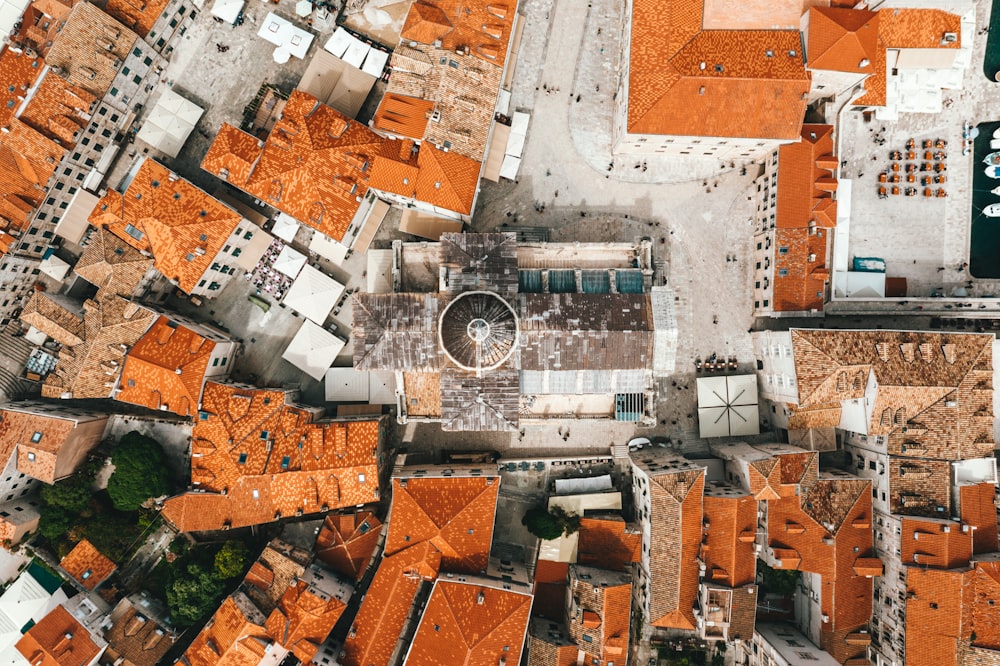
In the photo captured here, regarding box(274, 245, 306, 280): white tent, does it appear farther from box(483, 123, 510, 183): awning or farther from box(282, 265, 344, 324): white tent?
box(483, 123, 510, 183): awning

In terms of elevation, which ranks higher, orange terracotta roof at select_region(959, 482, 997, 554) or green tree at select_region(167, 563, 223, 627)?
orange terracotta roof at select_region(959, 482, 997, 554)

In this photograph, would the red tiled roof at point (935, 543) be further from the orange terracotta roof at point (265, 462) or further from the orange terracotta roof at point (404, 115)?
the orange terracotta roof at point (404, 115)

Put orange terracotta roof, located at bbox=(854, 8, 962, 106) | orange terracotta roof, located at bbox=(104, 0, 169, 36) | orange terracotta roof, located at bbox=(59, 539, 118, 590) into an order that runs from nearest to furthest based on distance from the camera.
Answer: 1. orange terracotta roof, located at bbox=(854, 8, 962, 106)
2. orange terracotta roof, located at bbox=(104, 0, 169, 36)
3. orange terracotta roof, located at bbox=(59, 539, 118, 590)

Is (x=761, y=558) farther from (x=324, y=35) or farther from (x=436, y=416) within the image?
(x=324, y=35)

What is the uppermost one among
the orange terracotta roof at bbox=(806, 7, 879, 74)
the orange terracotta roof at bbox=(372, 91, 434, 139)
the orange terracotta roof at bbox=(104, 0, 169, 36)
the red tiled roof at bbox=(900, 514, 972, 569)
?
the orange terracotta roof at bbox=(806, 7, 879, 74)

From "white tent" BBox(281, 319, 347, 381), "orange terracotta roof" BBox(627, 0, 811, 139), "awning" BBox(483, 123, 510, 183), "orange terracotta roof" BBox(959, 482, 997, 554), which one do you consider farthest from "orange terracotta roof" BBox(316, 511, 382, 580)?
"orange terracotta roof" BBox(959, 482, 997, 554)

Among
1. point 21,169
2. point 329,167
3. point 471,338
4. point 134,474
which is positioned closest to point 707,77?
point 471,338

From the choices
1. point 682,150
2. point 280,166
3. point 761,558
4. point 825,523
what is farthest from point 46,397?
point 825,523
